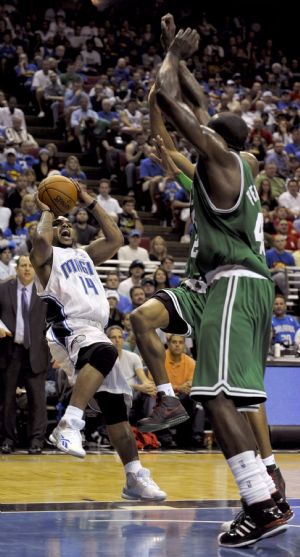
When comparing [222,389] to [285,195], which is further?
[285,195]

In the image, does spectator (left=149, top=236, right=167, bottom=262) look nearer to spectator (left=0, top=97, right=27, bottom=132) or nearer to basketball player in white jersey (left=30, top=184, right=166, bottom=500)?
spectator (left=0, top=97, right=27, bottom=132)

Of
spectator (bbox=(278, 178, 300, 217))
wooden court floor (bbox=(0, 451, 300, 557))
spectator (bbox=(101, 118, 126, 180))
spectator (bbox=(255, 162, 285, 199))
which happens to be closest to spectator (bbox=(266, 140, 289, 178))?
spectator (bbox=(255, 162, 285, 199))

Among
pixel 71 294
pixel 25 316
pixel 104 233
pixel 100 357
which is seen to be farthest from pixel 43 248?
pixel 25 316

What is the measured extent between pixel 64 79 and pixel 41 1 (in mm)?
5357

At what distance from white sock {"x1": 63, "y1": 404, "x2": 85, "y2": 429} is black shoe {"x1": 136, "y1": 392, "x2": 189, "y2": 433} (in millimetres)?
511

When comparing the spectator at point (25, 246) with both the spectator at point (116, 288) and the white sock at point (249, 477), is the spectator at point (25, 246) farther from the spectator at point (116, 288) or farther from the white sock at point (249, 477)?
the white sock at point (249, 477)

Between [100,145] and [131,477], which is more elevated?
[131,477]

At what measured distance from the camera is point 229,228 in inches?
239

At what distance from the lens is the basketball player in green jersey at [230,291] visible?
19.3 feet

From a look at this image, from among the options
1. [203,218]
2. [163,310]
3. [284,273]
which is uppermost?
[203,218]

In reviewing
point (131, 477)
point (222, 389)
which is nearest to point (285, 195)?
point (131, 477)

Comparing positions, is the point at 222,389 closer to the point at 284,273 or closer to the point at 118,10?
the point at 284,273

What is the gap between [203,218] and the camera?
20.1 ft

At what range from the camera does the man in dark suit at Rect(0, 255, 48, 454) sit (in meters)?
11.8
